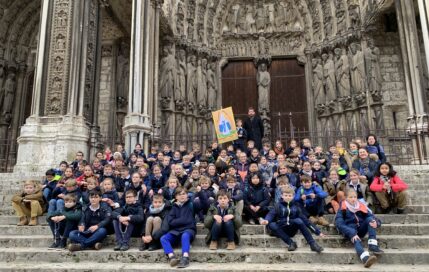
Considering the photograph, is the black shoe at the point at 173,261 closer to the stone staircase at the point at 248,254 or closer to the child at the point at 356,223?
the stone staircase at the point at 248,254

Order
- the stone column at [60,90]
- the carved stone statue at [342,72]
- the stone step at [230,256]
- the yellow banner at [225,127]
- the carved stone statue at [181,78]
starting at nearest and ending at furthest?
1. the stone step at [230,256]
2. the stone column at [60,90]
3. the yellow banner at [225,127]
4. the carved stone statue at [342,72]
5. the carved stone statue at [181,78]

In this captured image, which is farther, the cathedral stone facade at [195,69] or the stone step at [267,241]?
the cathedral stone facade at [195,69]

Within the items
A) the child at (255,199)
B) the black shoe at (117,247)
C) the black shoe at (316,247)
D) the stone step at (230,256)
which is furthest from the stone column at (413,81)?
the black shoe at (117,247)

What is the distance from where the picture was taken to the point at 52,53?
891 cm

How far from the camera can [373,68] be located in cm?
1207

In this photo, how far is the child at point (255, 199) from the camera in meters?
5.30

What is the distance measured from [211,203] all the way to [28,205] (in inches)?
119

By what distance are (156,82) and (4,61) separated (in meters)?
5.68

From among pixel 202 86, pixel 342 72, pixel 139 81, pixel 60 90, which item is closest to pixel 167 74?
pixel 202 86

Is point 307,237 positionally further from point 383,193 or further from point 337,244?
point 383,193

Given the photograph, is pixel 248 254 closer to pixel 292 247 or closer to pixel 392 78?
pixel 292 247

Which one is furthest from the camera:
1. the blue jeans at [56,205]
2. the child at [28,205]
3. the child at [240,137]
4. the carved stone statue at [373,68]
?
the carved stone statue at [373,68]

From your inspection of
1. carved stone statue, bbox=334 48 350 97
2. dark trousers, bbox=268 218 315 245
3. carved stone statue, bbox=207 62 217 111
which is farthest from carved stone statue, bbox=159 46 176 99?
dark trousers, bbox=268 218 315 245

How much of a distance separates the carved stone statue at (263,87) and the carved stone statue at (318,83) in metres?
1.83
